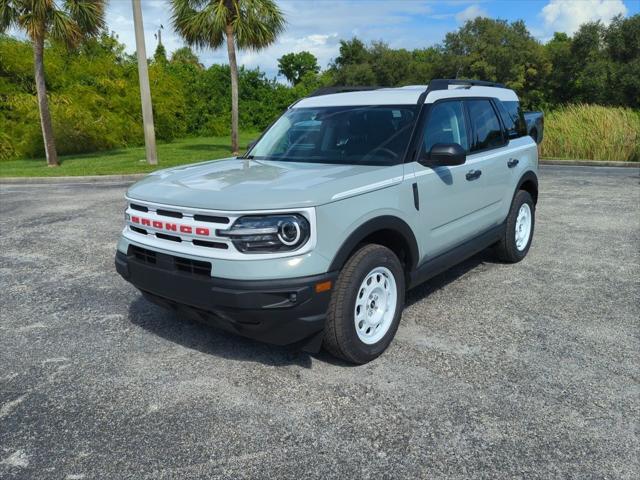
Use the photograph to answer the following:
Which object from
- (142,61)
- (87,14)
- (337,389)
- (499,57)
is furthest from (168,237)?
A: (499,57)

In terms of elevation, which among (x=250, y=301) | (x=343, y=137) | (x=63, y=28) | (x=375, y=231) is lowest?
(x=250, y=301)

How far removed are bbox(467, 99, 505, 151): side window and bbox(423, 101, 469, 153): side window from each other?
19 cm

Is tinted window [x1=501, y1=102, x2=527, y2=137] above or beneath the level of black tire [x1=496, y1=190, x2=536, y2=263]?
above

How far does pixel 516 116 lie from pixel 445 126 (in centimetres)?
184

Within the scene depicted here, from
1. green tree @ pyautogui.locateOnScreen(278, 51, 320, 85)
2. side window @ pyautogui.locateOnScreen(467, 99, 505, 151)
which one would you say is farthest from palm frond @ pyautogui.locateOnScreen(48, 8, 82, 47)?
green tree @ pyautogui.locateOnScreen(278, 51, 320, 85)

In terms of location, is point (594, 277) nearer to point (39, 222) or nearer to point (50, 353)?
point (50, 353)

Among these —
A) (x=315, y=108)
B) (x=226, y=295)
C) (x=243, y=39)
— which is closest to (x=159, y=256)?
(x=226, y=295)

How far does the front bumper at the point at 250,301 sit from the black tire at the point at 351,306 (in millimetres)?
111

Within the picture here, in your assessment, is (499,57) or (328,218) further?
(499,57)

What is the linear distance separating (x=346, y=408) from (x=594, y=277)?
3.48 m

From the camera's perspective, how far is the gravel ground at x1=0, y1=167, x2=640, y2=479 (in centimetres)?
274

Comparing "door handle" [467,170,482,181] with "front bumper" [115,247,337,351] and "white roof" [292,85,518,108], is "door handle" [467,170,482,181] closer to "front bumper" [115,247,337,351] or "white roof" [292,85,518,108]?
"white roof" [292,85,518,108]

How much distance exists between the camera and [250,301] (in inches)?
123

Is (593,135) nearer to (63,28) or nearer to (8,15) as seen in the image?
(63,28)
